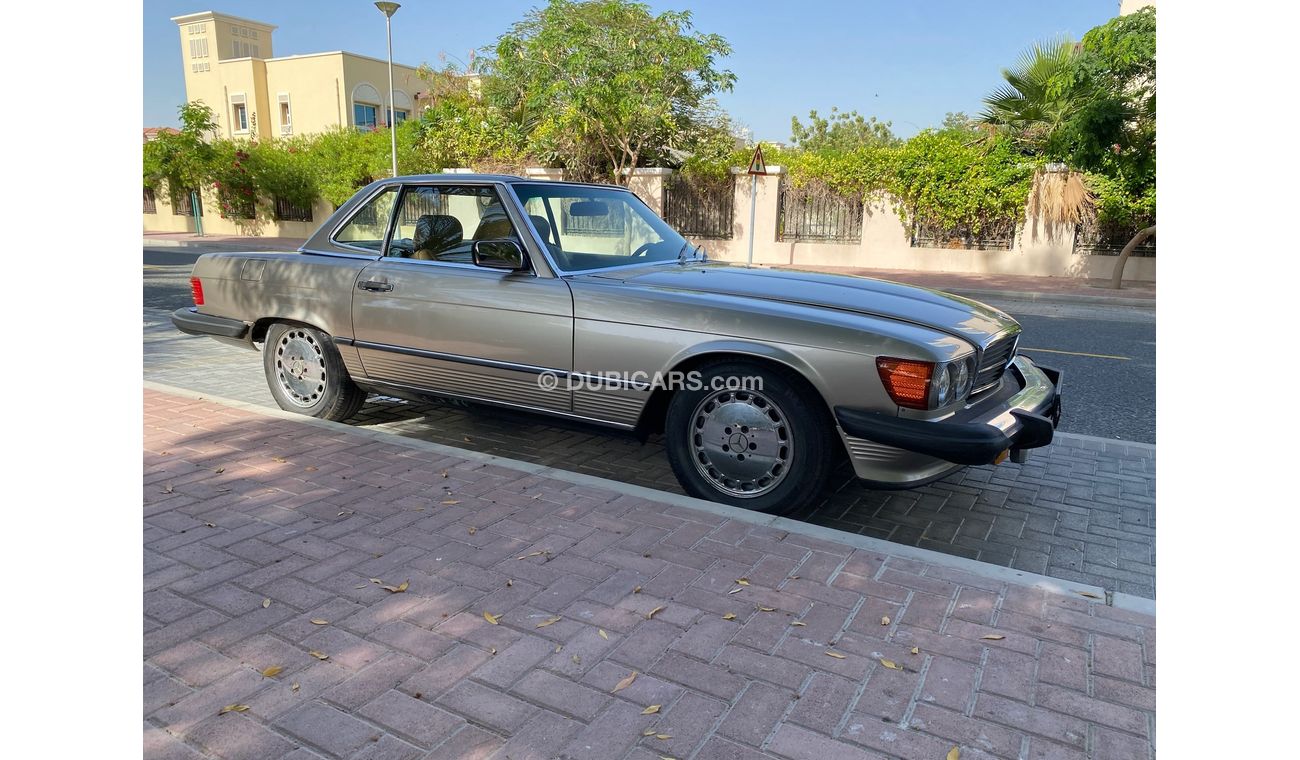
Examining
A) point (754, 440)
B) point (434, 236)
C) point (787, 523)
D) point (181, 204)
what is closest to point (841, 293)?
point (754, 440)

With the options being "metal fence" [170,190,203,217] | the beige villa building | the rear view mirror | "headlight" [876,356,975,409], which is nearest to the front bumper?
"headlight" [876,356,975,409]

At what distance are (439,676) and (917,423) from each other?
2.13 meters

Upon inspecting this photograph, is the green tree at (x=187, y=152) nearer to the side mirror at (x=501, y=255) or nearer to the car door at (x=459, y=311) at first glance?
the car door at (x=459, y=311)

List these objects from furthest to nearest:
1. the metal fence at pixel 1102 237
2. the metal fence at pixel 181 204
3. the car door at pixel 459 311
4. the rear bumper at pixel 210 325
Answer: the metal fence at pixel 181 204 → the metal fence at pixel 1102 237 → the rear bumper at pixel 210 325 → the car door at pixel 459 311

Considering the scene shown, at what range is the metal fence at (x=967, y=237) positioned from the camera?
1947cm

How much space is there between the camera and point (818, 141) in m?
65.7

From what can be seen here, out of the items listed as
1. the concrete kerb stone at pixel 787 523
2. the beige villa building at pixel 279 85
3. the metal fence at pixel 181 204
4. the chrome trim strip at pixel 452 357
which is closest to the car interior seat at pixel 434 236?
the chrome trim strip at pixel 452 357

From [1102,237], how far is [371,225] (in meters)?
18.0

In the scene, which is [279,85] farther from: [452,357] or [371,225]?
[452,357]

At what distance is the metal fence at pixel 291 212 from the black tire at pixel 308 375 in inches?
1175

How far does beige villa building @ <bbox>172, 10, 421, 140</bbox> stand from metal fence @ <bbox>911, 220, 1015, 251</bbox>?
32603 mm

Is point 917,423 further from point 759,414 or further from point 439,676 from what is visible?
point 439,676

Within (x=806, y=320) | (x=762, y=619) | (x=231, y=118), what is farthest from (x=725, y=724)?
(x=231, y=118)

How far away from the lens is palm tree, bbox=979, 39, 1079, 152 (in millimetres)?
16625
